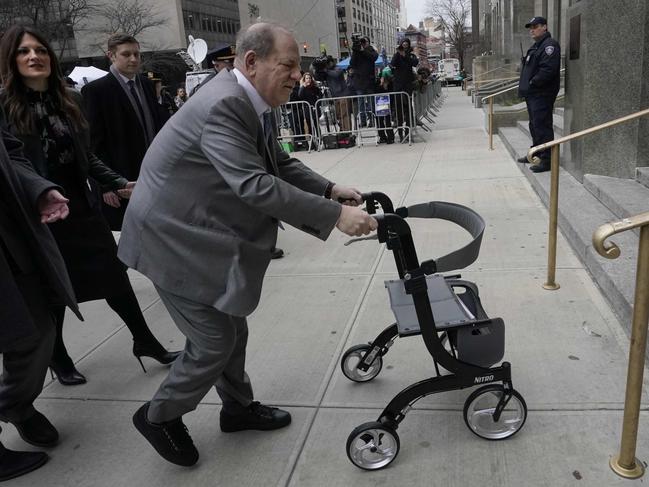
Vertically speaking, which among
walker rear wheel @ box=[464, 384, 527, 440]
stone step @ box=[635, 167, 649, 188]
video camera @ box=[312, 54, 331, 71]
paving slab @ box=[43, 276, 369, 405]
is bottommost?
paving slab @ box=[43, 276, 369, 405]

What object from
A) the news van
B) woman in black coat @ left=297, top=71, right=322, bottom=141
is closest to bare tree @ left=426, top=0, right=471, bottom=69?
the news van

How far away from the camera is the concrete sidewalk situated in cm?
244

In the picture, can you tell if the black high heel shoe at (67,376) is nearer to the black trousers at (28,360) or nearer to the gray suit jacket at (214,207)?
the black trousers at (28,360)

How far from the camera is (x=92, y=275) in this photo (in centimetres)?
321

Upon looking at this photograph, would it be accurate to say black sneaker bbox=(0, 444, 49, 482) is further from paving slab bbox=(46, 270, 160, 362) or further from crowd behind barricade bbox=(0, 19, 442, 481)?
paving slab bbox=(46, 270, 160, 362)

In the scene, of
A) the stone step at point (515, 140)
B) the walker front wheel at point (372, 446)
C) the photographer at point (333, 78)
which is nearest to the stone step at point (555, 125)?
the stone step at point (515, 140)

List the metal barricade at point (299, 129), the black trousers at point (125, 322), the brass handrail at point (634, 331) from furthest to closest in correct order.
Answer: the metal barricade at point (299, 129) < the black trousers at point (125, 322) < the brass handrail at point (634, 331)

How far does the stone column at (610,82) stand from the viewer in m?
5.21

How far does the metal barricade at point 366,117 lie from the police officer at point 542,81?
4.28 meters

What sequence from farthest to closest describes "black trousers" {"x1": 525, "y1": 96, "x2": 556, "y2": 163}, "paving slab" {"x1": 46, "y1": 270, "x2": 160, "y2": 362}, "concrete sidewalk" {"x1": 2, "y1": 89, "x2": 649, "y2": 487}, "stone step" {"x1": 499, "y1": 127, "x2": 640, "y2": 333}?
"black trousers" {"x1": 525, "y1": 96, "x2": 556, "y2": 163} → "paving slab" {"x1": 46, "y1": 270, "x2": 160, "y2": 362} → "stone step" {"x1": 499, "y1": 127, "x2": 640, "y2": 333} → "concrete sidewalk" {"x1": 2, "y1": 89, "x2": 649, "y2": 487}

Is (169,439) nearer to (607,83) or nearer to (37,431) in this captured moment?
(37,431)

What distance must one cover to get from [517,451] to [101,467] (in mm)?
1855

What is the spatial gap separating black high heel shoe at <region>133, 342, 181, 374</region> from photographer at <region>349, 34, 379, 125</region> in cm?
961

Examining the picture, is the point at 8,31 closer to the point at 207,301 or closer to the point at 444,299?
the point at 207,301
